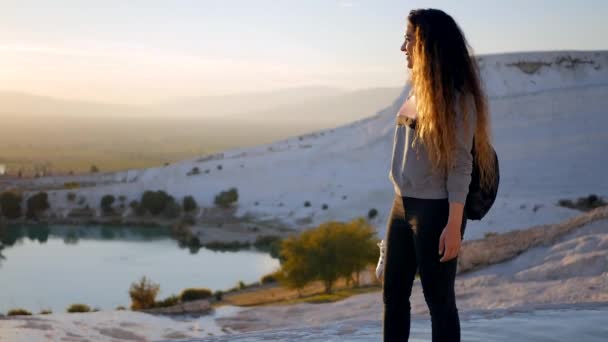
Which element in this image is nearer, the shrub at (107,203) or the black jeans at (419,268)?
the black jeans at (419,268)

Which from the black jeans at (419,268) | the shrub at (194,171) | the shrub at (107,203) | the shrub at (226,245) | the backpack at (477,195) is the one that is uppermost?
the backpack at (477,195)

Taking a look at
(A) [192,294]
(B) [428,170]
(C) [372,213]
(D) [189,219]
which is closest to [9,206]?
(D) [189,219]

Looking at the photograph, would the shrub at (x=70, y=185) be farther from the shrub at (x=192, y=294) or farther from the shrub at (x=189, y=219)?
the shrub at (x=192, y=294)

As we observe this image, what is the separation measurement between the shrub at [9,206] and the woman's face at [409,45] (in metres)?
44.8

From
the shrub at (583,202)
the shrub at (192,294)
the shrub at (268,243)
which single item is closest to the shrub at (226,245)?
the shrub at (268,243)

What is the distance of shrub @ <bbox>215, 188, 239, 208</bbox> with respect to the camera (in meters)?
44.5

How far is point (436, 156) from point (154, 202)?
1685 inches

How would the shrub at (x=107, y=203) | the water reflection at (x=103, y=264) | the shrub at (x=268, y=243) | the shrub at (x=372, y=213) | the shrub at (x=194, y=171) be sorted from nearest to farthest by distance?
the water reflection at (x=103, y=264) → the shrub at (x=268, y=243) → the shrub at (x=372, y=213) → the shrub at (x=107, y=203) → the shrub at (x=194, y=171)

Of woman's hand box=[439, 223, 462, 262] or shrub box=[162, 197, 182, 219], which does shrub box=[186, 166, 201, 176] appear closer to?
shrub box=[162, 197, 182, 219]

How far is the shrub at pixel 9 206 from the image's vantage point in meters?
44.1

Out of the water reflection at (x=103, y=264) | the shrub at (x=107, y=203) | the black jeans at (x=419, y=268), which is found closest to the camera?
the black jeans at (x=419, y=268)

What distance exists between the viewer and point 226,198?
4459cm

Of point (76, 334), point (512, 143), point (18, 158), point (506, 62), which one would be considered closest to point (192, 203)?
point (512, 143)

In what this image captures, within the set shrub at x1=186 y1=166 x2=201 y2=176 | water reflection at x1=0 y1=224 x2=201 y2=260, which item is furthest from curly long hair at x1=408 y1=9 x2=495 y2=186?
shrub at x1=186 y1=166 x2=201 y2=176
